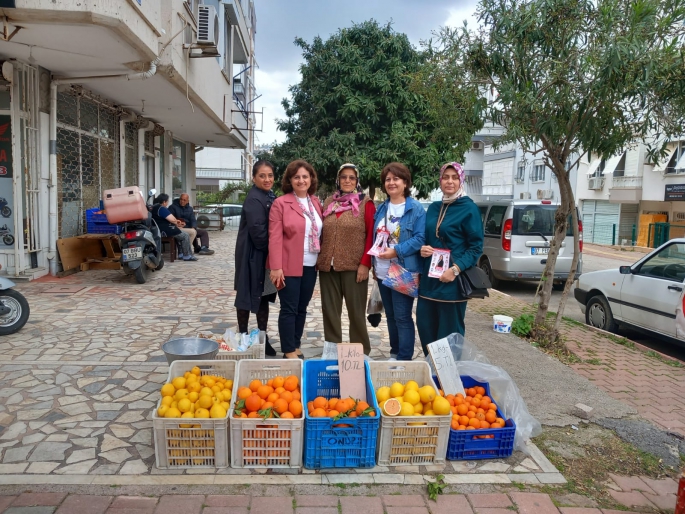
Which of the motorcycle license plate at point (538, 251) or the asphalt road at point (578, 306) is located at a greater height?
the motorcycle license plate at point (538, 251)

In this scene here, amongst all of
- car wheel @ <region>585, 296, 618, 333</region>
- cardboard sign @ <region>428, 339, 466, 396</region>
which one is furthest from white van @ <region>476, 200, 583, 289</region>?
cardboard sign @ <region>428, 339, 466, 396</region>

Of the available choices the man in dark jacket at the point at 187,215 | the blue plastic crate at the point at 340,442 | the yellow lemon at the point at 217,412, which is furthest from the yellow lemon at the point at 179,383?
the man in dark jacket at the point at 187,215

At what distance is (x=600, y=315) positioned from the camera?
25.1 ft

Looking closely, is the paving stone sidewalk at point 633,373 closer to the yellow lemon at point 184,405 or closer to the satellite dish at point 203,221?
the yellow lemon at point 184,405

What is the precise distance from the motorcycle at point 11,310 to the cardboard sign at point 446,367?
4407 mm

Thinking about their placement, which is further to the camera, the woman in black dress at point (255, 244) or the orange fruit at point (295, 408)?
the woman in black dress at point (255, 244)

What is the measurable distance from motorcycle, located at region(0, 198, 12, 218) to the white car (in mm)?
8731

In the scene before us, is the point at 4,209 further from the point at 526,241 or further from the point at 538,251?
the point at 538,251

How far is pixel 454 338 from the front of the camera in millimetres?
4180

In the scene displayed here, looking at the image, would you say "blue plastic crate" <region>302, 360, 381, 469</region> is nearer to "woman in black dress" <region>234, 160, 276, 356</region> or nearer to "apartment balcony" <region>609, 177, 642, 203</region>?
"woman in black dress" <region>234, 160, 276, 356</region>

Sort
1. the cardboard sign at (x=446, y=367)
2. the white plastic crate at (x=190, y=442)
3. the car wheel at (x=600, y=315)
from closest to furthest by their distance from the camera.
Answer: the white plastic crate at (x=190, y=442) → the cardboard sign at (x=446, y=367) → the car wheel at (x=600, y=315)

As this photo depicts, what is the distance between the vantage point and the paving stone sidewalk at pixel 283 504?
8.89 ft

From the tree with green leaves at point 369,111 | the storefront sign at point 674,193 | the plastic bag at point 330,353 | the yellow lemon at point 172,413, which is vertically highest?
the tree with green leaves at point 369,111

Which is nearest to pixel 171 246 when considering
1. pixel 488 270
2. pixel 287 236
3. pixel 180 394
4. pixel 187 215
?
pixel 187 215
